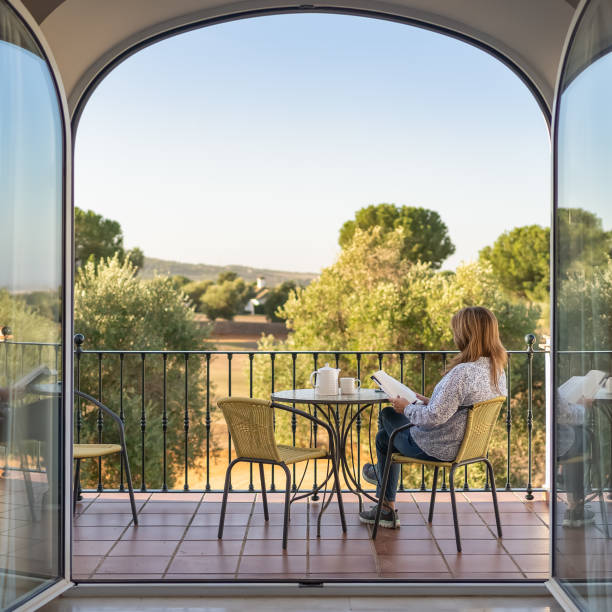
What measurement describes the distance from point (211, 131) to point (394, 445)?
18.3 metres

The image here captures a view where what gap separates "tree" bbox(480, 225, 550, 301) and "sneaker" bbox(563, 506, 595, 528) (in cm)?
1524

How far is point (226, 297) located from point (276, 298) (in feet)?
4.26

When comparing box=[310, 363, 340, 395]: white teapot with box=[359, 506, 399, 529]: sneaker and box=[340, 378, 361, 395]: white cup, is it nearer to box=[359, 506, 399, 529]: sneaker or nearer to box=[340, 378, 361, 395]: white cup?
box=[340, 378, 361, 395]: white cup

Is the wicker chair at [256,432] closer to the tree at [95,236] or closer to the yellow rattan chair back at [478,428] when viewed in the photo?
the yellow rattan chair back at [478,428]

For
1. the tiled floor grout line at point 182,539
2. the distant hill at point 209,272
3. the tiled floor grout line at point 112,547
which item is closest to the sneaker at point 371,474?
the tiled floor grout line at point 182,539

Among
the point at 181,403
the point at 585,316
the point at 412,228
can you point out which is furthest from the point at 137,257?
the point at 585,316

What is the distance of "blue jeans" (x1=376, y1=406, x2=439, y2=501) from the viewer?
12.2ft

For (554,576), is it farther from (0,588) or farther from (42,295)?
(42,295)

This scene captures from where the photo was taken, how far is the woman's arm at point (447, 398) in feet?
11.5

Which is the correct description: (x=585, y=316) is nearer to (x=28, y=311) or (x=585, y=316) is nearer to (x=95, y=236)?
(x=28, y=311)

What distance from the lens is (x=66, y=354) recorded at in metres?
3.11

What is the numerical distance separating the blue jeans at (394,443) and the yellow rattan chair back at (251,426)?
60cm

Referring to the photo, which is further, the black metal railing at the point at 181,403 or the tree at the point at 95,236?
the tree at the point at 95,236

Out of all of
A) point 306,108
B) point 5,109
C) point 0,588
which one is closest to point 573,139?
point 5,109
